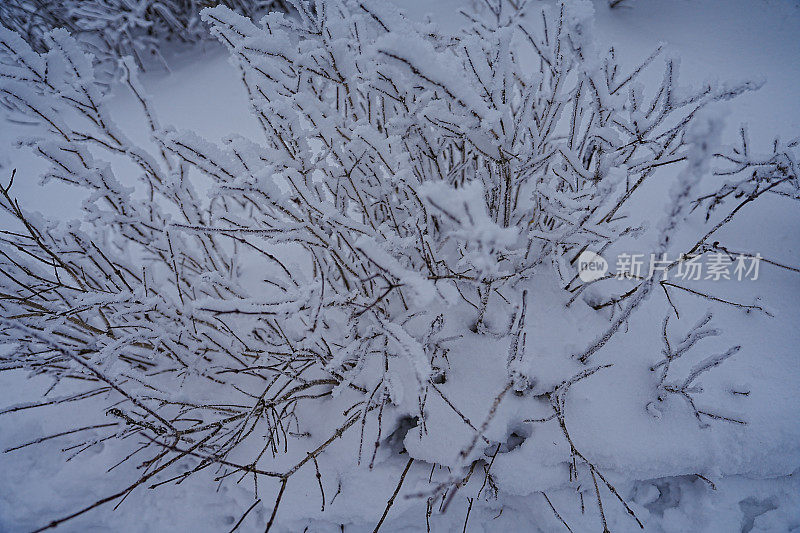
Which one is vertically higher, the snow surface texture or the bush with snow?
the bush with snow

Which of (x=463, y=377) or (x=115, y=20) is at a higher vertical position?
(x=115, y=20)

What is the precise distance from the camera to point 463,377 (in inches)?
52.4

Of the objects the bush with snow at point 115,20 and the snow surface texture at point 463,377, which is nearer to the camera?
the snow surface texture at point 463,377

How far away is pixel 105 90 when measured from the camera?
2953 mm

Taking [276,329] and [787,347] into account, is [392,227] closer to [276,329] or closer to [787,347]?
[276,329]

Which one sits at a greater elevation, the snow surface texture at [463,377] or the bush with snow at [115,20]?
the bush with snow at [115,20]

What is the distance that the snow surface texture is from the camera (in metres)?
1.02

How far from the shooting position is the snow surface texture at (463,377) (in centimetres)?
102

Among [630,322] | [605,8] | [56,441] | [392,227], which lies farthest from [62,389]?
[605,8]

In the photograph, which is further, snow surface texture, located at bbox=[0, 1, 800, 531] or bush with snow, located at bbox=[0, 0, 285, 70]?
bush with snow, located at bbox=[0, 0, 285, 70]

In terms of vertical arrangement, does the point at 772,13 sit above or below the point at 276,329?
above

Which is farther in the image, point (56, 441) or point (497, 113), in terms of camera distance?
point (56, 441)

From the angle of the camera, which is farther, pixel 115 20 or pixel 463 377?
pixel 115 20

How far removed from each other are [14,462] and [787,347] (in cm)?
301
